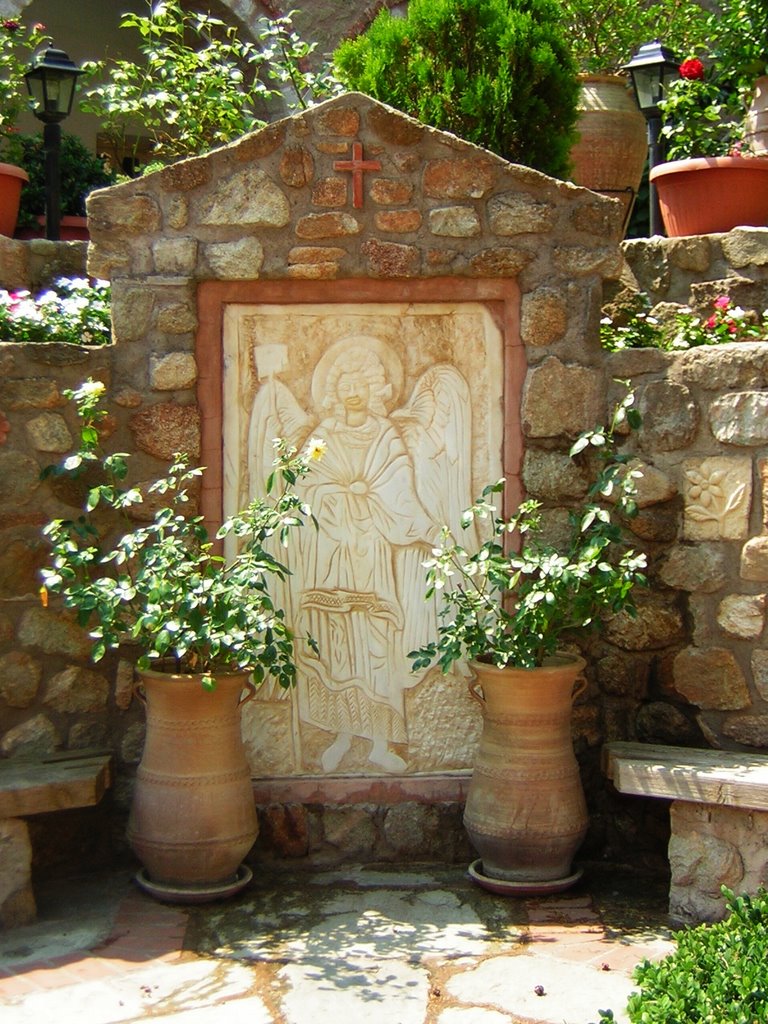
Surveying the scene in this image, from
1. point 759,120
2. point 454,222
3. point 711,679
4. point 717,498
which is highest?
point 759,120

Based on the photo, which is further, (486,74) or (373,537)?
(486,74)

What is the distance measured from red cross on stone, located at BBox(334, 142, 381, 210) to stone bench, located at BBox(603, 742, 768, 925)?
182 cm

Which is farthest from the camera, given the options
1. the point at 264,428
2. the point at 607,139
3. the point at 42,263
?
the point at 607,139

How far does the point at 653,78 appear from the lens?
5.62 meters

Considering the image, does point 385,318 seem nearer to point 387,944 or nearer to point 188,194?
point 188,194

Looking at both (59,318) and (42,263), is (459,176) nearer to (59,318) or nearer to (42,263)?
(59,318)

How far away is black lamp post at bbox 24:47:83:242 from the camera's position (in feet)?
18.5

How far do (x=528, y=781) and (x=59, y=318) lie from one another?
81.3 inches

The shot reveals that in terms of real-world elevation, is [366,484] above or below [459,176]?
below

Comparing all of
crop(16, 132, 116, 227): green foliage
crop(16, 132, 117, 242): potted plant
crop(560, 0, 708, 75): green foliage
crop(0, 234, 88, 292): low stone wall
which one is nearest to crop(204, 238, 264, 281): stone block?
crop(0, 234, 88, 292): low stone wall

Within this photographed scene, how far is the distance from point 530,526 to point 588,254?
2.80 feet

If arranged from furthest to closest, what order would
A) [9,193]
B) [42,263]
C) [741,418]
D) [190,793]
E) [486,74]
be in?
[9,193] < [42,263] < [486,74] < [741,418] < [190,793]

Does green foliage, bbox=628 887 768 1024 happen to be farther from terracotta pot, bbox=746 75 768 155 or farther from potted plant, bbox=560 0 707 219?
potted plant, bbox=560 0 707 219

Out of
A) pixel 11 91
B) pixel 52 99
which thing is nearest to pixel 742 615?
pixel 52 99
